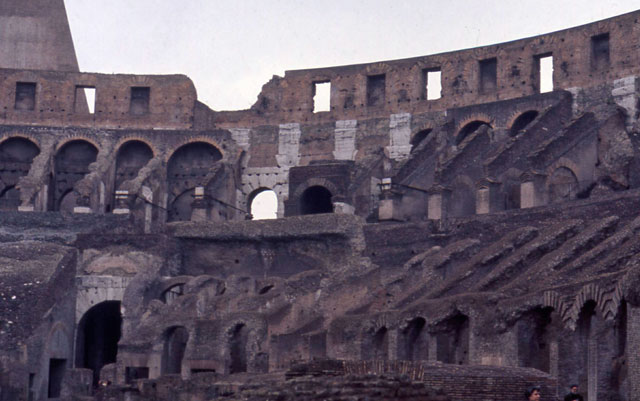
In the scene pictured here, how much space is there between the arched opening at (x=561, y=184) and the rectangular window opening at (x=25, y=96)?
23280 millimetres

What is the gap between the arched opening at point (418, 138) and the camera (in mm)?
44938

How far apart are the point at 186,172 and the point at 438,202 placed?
44.9 ft


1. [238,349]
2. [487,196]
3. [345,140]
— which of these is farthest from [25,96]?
[487,196]

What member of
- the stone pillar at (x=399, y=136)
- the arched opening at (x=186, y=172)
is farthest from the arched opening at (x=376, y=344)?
the arched opening at (x=186, y=172)

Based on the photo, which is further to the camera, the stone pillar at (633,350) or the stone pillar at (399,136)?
the stone pillar at (399,136)

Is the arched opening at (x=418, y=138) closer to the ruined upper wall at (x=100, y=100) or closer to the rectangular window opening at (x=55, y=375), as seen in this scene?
the ruined upper wall at (x=100, y=100)

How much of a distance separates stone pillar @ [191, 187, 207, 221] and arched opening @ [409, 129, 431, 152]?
8.57 m

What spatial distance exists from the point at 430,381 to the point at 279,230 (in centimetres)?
2263

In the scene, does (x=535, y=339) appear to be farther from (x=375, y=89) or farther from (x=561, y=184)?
(x=375, y=89)

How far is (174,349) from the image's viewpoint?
35312mm

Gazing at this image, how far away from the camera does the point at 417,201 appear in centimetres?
4097

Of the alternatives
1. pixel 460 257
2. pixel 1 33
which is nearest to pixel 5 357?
pixel 460 257

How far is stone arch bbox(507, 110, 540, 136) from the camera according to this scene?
41.6 m

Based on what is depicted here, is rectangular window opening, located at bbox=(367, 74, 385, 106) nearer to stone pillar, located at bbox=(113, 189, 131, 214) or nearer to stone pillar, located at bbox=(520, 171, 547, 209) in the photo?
stone pillar, located at bbox=(113, 189, 131, 214)
